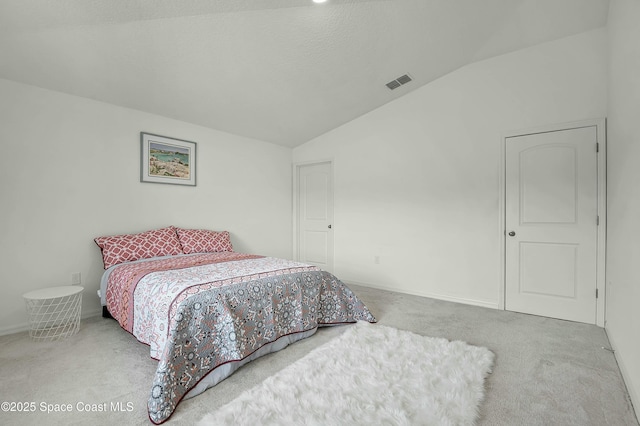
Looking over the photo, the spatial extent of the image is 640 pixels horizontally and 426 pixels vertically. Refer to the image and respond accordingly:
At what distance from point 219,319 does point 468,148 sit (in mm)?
3107

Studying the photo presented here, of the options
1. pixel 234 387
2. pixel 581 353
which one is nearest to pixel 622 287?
pixel 581 353

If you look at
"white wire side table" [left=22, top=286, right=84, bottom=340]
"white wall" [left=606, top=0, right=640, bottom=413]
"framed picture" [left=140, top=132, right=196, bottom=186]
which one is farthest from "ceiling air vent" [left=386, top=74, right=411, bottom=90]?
"white wire side table" [left=22, top=286, right=84, bottom=340]

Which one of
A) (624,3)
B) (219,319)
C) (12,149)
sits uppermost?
(624,3)

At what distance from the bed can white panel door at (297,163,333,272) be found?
186 centimetres

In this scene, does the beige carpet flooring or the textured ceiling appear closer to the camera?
the beige carpet flooring

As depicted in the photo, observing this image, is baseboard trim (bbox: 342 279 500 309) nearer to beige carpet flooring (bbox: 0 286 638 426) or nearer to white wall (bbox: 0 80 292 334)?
beige carpet flooring (bbox: 0 286 638 426)

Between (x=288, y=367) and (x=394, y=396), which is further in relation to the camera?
(x=288, y=367)

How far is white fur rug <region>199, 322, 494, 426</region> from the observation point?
58.4 inches

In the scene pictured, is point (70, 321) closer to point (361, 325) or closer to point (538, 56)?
point (361, 325)

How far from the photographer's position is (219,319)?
192cm

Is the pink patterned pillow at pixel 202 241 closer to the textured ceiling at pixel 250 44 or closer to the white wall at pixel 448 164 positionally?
the textured ceiling at pixel 250 44

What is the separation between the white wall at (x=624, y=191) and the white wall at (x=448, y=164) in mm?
477

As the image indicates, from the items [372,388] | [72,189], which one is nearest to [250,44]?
[72,189]

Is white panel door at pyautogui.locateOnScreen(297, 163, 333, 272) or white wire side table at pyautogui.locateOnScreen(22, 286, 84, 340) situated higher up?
white panel door at pyautogui.locateOnScreen(297, 163, 333, 272)
